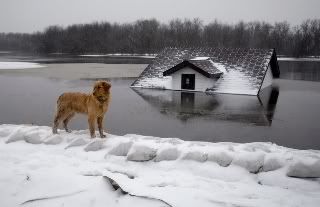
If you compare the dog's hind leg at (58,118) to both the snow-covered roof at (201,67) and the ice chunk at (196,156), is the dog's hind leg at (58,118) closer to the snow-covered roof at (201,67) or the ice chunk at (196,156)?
the ice chunk at (196,156)

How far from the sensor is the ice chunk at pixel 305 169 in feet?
17.0

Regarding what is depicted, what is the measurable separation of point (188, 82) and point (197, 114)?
858 centimetres

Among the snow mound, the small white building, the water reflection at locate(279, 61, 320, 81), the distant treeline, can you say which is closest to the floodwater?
the small white building

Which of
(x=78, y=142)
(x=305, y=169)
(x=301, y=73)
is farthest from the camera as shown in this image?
(x=301, y=73)

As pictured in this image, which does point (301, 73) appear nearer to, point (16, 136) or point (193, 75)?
point (193, 75)

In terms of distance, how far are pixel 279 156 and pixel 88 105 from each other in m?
A: 4.13

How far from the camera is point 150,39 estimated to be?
10006 cm

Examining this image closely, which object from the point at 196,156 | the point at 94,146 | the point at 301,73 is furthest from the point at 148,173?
the point at 301,73

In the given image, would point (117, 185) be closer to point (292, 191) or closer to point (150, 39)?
point (292, 191)

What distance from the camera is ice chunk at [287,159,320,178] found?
Answer: 204 inches

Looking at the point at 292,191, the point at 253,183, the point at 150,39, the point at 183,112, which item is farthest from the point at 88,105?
the point at 150,39

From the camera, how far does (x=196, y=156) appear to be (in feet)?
18.8

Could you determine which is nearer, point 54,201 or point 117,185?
point 54,201

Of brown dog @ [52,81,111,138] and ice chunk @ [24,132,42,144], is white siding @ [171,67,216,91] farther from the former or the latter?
ice chunk @ [24,132,42,144]
